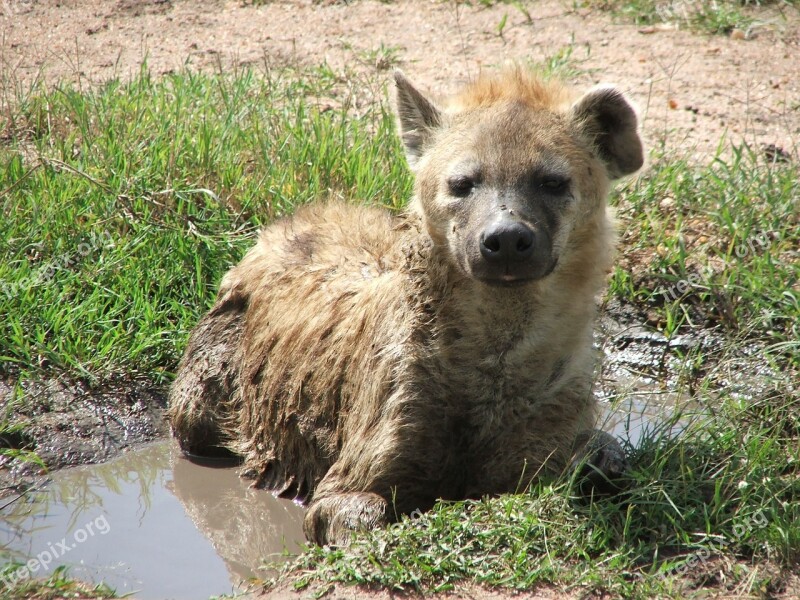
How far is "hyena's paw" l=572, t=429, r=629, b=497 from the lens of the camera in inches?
136

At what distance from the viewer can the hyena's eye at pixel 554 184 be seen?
3.41 metres

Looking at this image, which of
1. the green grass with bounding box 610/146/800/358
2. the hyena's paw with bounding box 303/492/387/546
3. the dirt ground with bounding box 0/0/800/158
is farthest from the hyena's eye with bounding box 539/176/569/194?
the dirt ground with bounding box 0/0/800/158

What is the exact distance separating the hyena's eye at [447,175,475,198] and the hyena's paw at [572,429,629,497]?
2.92 ft

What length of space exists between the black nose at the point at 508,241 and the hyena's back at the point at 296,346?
19.6 inches

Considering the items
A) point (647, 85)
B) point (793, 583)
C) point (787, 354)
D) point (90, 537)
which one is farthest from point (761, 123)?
point (90, 537)

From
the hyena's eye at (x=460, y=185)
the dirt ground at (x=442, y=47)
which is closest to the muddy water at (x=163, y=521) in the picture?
the hyena's eye at (x=460, y=185)

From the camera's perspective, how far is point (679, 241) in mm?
5137

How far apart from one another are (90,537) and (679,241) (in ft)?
9.83

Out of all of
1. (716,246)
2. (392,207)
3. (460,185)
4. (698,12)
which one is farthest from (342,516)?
(698,12)

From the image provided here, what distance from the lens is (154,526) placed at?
157 inches

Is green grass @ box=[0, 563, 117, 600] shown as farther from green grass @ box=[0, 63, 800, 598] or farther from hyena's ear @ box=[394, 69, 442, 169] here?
hyena's ear @ box=[394, 69, 442, 169]

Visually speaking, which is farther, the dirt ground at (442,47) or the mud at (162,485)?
the dirt ground at (442,47)

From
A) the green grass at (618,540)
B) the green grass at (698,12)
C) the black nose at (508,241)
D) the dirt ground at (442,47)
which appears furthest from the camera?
the green grass at (698,12)

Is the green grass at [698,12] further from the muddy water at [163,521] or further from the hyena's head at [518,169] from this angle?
the hyena's head at [518,169]
